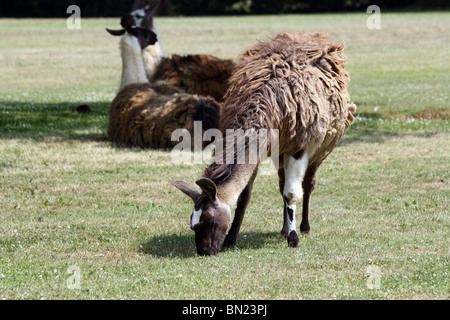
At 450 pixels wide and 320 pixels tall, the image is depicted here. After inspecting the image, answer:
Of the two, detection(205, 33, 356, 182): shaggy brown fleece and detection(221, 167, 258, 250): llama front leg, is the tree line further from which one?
detection(221, 167, 258, 250): llama front leg

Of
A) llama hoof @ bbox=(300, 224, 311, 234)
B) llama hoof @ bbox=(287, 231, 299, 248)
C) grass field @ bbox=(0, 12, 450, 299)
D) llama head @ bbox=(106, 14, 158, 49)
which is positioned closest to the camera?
grass field @ bbox=(0, 12, 450, 299)

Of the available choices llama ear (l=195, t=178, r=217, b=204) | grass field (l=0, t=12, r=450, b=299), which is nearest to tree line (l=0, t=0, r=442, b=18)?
grass field (l=0, t=12, r=450, b=299)

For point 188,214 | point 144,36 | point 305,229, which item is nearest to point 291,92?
point 305,229

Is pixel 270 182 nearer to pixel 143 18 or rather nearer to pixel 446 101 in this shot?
pixel 143 18

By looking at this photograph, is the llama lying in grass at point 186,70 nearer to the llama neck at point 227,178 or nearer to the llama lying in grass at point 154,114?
the llama lying in grass at point 154,114

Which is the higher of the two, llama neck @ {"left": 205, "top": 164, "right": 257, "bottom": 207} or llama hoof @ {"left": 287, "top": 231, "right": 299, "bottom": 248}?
llama neck @ {"left": 205, "top": 164, "right": 257, "bottom": 207}

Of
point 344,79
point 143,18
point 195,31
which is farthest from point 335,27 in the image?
point 344,79

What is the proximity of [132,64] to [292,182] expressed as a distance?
8.17 meters

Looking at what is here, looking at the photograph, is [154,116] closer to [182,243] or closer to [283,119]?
[182,243]

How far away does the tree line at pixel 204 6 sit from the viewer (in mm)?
48688

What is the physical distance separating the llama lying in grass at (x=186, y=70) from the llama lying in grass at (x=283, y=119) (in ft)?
24.5

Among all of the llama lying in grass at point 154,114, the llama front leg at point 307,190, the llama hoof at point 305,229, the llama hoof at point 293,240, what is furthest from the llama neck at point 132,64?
the llama hoof at point 293,240

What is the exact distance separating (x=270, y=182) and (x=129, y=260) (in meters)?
4.17

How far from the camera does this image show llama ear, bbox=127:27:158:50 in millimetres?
15234
